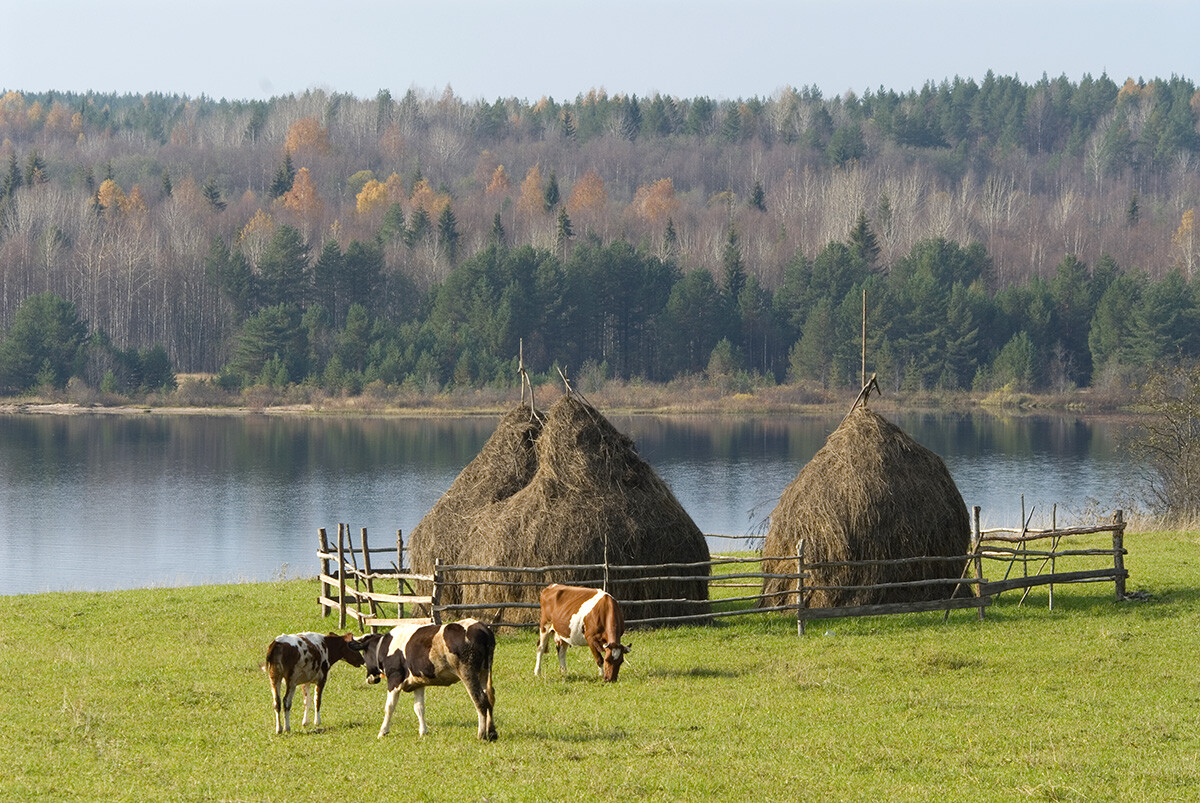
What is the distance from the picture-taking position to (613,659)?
53.9ft

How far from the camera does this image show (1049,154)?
652ft

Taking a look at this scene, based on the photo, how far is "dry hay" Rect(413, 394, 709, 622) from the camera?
20312mm

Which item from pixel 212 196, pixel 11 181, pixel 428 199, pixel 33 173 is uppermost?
pixel 33 173

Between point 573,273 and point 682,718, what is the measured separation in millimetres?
91106

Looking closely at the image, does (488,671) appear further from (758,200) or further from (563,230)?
(758,200)

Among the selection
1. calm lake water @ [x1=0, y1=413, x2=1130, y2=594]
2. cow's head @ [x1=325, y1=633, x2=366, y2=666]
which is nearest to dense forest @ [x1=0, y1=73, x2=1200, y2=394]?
calm lake water @ [x1=0, y1=413, x2=1130, y2=594]

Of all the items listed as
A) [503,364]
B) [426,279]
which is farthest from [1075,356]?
[426,279]

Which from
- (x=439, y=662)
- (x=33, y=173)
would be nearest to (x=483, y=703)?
(x=439, y=662)

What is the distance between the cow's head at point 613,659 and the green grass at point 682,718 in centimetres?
18

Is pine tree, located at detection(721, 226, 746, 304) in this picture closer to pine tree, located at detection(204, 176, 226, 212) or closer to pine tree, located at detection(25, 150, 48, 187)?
pine tree, located at detection(204, 176, 226, 212)

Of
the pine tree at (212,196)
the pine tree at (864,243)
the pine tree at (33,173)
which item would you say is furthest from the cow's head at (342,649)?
the pine tree at (33,173)

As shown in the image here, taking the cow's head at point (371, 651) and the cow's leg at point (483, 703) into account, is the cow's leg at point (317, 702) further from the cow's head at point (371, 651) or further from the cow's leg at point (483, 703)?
the cow's leg at point (483, 703)

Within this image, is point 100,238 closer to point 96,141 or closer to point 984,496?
point 96,141

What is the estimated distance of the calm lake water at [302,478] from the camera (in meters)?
39.6
